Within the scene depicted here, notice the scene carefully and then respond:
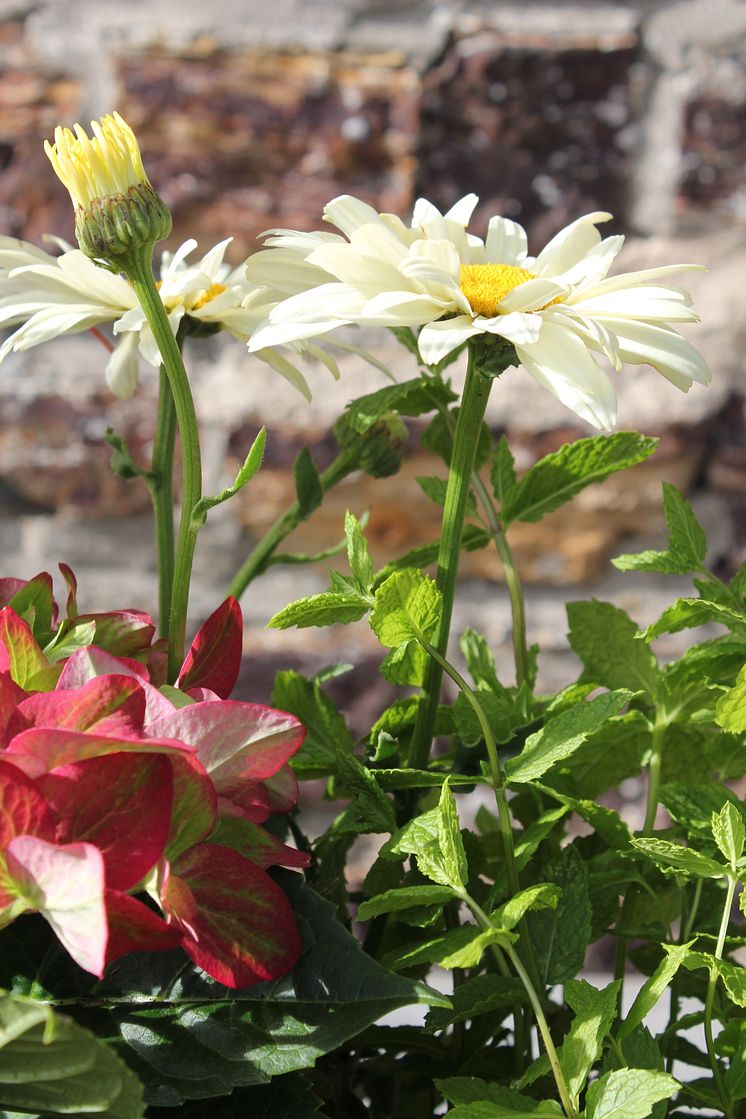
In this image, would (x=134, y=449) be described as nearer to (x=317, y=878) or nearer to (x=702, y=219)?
(x=702, y=219)

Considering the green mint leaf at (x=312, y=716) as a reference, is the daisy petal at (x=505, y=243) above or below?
above

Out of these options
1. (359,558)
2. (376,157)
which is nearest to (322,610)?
(359,558)

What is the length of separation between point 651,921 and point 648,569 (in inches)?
3.2

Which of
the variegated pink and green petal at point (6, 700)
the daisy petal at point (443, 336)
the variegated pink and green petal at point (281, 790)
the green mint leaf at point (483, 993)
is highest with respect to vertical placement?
the daisy petal at point (443, 336)

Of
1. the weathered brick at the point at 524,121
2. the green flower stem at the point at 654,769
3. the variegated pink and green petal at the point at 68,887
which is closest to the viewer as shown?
the variegated pink and green petal at the point at 68,887

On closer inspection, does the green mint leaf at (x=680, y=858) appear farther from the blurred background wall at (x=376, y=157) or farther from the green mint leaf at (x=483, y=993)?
the blurred background wall at (x=376, y=157)

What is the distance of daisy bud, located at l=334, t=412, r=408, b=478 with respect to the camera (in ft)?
0.87

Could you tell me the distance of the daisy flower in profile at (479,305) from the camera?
193 millimetres

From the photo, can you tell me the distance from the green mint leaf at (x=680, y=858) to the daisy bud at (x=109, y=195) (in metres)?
0.14

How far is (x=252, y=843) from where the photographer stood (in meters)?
0.19

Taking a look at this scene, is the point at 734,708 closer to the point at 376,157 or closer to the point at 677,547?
the point at 677,547

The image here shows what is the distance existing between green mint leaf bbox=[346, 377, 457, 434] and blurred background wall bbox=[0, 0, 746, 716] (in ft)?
1.40

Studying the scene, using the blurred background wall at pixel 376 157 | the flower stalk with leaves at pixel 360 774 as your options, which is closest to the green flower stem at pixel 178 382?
the flower stalk with leaves at pixel 360 774

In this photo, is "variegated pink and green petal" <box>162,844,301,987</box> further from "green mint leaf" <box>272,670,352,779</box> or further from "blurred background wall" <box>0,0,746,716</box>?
"blurred background wall" <box>0,0,746,716</box>
